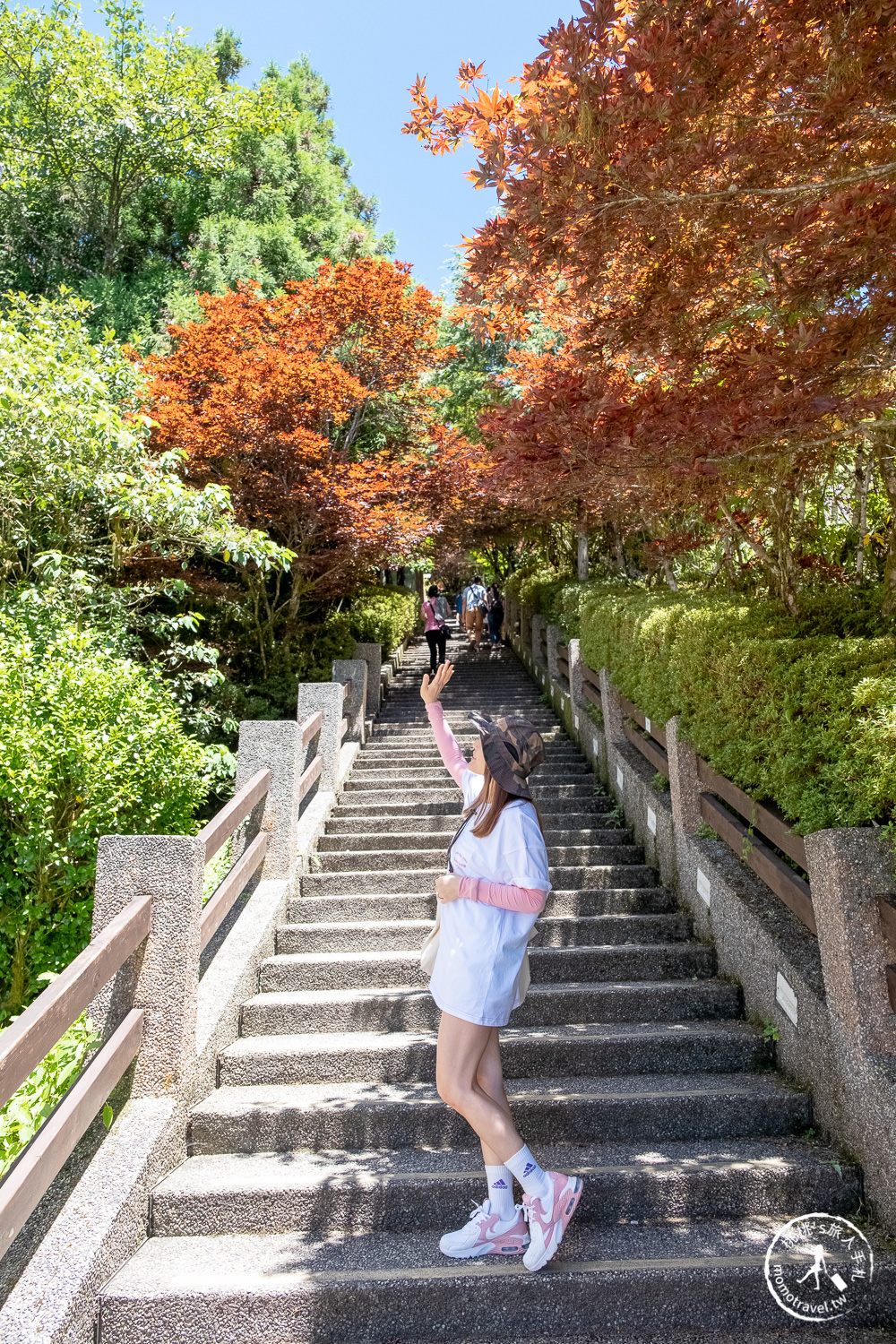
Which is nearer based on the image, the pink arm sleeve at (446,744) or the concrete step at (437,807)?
the pink arm sleeve at (446,744)

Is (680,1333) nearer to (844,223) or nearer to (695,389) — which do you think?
(695,389)

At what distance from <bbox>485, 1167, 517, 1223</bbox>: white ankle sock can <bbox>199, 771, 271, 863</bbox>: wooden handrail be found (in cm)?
168

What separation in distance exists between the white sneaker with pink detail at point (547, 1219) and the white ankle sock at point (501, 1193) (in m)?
0.09

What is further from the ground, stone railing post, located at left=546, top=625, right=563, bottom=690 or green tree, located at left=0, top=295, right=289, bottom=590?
green tree, located at left=0, top=295, right=289, bottom=590

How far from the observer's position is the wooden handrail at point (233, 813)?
382cm

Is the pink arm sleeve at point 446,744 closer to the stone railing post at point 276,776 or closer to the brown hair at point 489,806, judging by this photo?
the brown hair at point 489,806

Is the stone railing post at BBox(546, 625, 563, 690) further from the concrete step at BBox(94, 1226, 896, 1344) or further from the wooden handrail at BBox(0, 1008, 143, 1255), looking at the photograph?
the concrete step at BBox(94, 1226, 896, 1344)

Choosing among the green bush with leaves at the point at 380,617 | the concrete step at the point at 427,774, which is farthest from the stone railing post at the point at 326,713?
the green bush with leaves at the point at 380,617

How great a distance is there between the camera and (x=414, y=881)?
229 inches

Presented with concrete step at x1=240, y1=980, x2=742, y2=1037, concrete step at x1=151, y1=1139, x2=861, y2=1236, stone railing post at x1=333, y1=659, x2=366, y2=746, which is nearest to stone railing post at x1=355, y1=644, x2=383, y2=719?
stone railing post at x1=333, y1=659, x2=366, y2=746

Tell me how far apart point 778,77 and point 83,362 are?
295 inches

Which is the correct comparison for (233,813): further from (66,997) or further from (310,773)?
(310,773)

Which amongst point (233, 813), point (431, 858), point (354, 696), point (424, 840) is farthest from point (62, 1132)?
point (354, 696)

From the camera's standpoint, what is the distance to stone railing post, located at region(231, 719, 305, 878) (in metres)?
5.25
